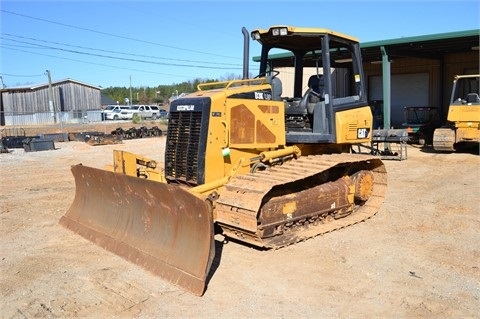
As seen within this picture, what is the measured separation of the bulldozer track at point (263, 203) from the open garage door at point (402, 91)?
Answer: 1681 cm

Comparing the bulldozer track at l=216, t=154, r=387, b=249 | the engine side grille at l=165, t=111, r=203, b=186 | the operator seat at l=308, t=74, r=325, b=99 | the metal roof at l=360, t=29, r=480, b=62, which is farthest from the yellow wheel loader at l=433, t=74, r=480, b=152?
the engine side grille at l=165, t=111, r=203, b=186

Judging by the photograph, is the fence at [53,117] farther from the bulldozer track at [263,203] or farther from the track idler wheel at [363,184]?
the bulldozer track at [263,203]

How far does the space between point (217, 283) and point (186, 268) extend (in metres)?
0.35

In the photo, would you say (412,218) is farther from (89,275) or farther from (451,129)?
(451,129)

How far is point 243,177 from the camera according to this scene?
575cm

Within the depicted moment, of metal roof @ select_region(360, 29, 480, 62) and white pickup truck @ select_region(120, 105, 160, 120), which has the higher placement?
metal roof @ select_region(360, 29, 480, 62)

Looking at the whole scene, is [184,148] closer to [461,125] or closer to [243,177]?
[243,177]

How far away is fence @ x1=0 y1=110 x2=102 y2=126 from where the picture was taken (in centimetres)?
4262

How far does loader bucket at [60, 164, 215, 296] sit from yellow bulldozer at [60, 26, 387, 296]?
0.05ft

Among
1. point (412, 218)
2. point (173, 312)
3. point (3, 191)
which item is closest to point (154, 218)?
point (173, 312)

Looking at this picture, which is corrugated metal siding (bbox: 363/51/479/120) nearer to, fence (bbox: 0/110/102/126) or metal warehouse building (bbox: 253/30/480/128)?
metal warehouse building (bbox: 253/30/480/128)

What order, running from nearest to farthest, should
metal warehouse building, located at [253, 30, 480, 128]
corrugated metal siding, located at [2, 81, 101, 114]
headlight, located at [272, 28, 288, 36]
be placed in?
headlight, located at [272, 28, 288, 36], metal warehouse building, located at [253, 30, 480, 128], corrugated metal siding, located at [2, 81, 101, 114]

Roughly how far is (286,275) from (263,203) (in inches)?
36.6

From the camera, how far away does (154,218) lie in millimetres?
5445
